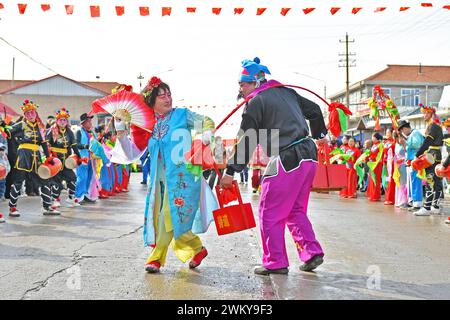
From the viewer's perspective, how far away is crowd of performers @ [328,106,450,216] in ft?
35.8

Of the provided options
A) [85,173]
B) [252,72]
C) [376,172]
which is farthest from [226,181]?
[376,172]

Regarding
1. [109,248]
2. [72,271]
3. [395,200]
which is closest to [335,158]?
[395,200]

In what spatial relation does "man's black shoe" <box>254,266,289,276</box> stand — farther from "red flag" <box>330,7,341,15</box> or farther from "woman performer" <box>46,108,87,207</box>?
"red flag" <box>330,7,341,15</box>

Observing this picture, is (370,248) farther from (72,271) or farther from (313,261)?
(72,271)

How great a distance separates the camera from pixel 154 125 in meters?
5.86

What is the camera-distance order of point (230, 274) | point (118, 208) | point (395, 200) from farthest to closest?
point (395, 200)
point (118, 208)
point (230, 274)

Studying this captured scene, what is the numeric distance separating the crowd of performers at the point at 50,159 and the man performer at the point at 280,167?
5738 millimetres

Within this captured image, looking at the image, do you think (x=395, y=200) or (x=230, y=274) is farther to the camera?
(x=395, y=200)

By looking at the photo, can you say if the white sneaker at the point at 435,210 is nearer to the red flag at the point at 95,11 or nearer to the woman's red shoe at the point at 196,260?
the woman's red shoe at the point at 196,260

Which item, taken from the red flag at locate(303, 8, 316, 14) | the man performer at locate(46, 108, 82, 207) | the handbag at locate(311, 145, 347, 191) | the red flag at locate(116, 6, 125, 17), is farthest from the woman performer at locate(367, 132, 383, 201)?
the handbag at locate(311, 145, 347, 191)

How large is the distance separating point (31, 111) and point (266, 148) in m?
6.46

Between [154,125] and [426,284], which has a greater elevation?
[154,125]

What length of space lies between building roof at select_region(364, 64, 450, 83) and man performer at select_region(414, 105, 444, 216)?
47530mm

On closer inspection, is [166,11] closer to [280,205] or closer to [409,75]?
[280,205]
